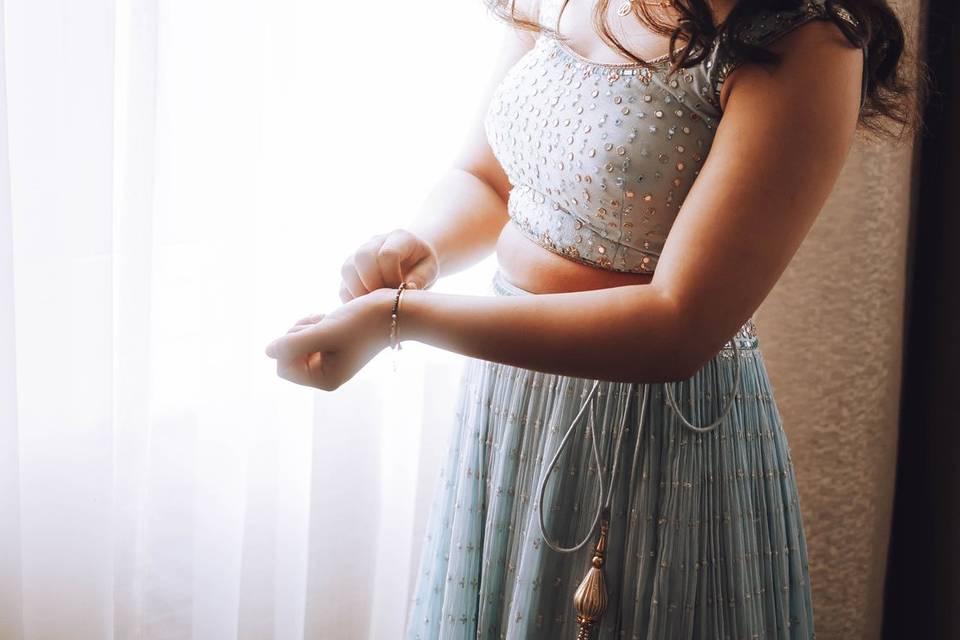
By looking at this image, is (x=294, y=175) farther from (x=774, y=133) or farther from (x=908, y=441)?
(x=908, y=441)

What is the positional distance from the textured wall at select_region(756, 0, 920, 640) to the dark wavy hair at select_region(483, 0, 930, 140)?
0.52 meters

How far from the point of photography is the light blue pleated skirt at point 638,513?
931 millimetres

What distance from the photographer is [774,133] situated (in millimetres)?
754

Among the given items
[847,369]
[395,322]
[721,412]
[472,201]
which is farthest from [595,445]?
[847,369]

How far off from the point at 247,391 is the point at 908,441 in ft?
3.83

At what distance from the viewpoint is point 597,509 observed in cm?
94

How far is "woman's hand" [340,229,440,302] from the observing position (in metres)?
0.93

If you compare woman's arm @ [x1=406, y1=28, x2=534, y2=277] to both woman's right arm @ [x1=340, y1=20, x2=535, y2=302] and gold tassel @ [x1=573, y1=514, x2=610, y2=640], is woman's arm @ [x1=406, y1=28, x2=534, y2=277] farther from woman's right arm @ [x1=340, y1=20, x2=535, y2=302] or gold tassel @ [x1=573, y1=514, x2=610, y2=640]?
gold tassel @ [x1=573, y1=514, x2=610, y2=640]

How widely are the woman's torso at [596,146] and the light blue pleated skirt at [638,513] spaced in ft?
0.28

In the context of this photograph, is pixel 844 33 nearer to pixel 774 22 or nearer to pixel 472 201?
pixel 774 22

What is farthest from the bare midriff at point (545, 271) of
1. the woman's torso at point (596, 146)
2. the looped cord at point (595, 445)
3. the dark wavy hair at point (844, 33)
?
the dark wavy hair at point (844, 33)

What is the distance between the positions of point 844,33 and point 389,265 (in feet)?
1.53

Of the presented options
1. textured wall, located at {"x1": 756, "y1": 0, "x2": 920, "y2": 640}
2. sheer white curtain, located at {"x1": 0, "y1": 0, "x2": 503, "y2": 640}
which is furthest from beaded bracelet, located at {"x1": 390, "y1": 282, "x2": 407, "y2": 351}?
textured wall, located at {"x1": 756, "y1": 0, "x2": 920, "y2": 640}

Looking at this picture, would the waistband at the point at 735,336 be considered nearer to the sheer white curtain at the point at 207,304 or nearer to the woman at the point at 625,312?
the woman at the point at 625,312
